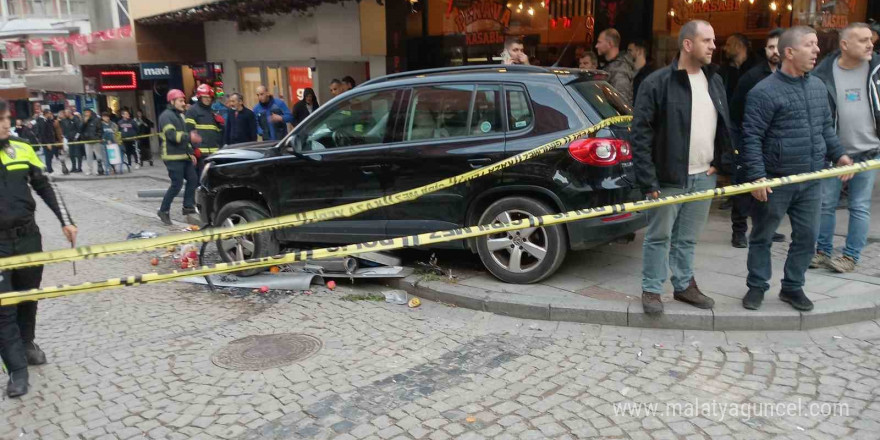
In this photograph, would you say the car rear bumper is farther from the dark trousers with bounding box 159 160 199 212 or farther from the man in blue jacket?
the man in blue jacket

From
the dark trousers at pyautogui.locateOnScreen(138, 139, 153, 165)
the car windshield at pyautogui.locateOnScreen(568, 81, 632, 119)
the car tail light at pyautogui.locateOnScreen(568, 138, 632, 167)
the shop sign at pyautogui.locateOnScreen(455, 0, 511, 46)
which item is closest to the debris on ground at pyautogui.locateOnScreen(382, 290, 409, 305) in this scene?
the car tail light at pyautogui.locateOnScreen(568, 138, 632, 167)

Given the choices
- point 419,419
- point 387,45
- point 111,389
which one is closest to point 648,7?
point 387,45

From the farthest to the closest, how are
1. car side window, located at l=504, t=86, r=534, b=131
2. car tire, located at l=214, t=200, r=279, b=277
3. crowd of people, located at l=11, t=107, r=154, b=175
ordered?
crowd of people, located at l=11, t=107, r=154, b=175
car tire, located at l=214, t=200, r=279, b=277
car side window, located at l=504, t=86, r=534, b=131

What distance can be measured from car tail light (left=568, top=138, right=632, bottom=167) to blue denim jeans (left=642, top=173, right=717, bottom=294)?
2.06 ft

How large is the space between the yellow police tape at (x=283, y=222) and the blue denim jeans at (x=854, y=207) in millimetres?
1869

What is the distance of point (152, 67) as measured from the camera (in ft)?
62.9

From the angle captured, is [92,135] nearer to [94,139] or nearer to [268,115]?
[94,139]

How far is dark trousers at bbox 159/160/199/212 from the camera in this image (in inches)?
400

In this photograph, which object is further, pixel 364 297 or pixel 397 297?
pixel 364 297

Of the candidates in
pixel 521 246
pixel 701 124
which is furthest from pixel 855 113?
pixel 521 246

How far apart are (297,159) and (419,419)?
3541 mm

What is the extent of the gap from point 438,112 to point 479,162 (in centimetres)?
70

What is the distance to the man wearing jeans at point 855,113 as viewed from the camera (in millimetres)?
5473

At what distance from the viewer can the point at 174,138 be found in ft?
33.0
